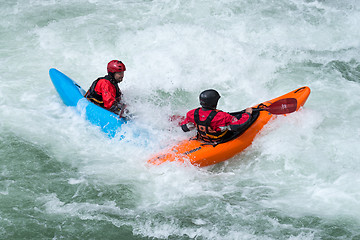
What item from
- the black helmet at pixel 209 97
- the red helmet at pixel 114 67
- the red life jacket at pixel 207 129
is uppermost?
the red helmet at pixel 114 67

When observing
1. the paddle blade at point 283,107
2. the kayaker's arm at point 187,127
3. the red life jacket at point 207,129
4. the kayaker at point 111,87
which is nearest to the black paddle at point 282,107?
the paddle blade at point 283,107

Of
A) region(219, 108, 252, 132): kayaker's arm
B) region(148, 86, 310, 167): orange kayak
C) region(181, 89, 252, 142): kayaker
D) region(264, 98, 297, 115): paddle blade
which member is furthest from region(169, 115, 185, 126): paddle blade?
region(264, 98, 297, 115): paddle blade

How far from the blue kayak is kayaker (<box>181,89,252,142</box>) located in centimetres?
124

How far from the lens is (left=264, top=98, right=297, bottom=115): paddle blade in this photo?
19.0 feet

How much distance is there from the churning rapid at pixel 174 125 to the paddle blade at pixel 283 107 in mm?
235

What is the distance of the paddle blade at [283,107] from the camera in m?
5.78

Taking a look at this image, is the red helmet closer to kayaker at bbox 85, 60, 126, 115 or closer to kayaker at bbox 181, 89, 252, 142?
kayaker at bbox 85, 60, 126, 115

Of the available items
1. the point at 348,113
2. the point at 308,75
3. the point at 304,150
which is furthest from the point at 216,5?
the point at 304,150

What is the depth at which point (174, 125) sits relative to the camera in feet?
19.8

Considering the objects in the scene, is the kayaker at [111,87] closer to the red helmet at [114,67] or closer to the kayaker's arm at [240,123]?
the red helmet at [114,67]

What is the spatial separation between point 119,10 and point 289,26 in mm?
4189

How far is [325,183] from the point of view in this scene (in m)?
5.19

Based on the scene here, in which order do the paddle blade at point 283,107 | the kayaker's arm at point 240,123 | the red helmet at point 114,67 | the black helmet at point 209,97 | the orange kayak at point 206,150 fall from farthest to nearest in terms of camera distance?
the red helmet at point 114,67 → the paddle blade at point 283,107 → the orange kayak at point 206,150 → the kayaker's arm at point 240,123 → the black helmet at point 209,97

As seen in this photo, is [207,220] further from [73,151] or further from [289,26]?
[289,26]
